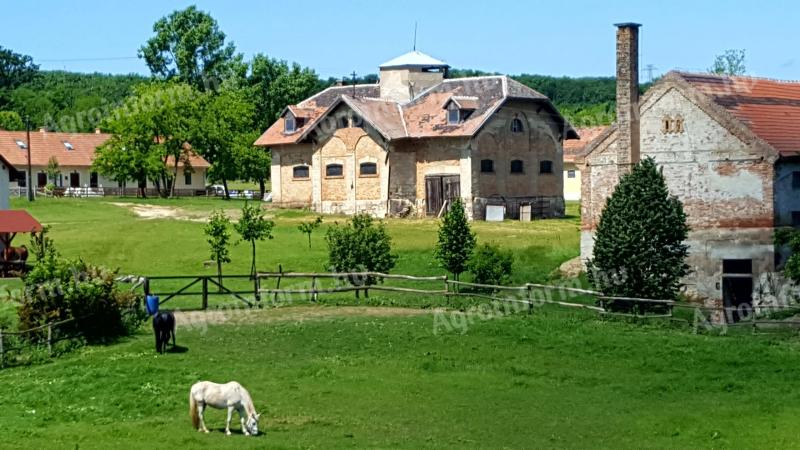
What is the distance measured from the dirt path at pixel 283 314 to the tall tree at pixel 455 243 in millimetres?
4151

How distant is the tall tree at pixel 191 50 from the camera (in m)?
103

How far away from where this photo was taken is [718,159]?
128 ft

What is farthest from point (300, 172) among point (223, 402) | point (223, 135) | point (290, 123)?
point (223, 402)

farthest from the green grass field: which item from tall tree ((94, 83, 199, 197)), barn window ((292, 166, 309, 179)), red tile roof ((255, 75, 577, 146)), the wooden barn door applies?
tall tree ((94, 83, 199, 197))

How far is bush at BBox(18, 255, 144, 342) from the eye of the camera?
108ft

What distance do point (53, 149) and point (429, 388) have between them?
6933 cm

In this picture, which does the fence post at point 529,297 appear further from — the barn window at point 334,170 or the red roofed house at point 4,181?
the barn window at point 334,170

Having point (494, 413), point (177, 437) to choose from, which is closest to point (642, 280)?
point (494, 413)

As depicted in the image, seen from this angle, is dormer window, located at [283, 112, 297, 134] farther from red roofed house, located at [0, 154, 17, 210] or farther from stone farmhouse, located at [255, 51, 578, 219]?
red roofed house, located at [0, 154, 17, 210]

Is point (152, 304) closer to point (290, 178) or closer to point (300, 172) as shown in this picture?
point (300, 172)

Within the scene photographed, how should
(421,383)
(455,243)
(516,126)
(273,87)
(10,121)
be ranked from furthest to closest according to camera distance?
(10,121) < (273,87) < (516,126) < (455,243) < (421,383)

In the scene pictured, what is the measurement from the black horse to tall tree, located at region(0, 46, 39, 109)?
11216 centimetres

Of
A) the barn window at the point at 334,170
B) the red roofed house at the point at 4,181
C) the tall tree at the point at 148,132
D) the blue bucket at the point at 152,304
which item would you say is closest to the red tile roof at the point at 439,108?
the barn window at the point at 334,170

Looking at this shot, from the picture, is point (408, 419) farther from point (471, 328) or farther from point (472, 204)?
point (472, 204)
